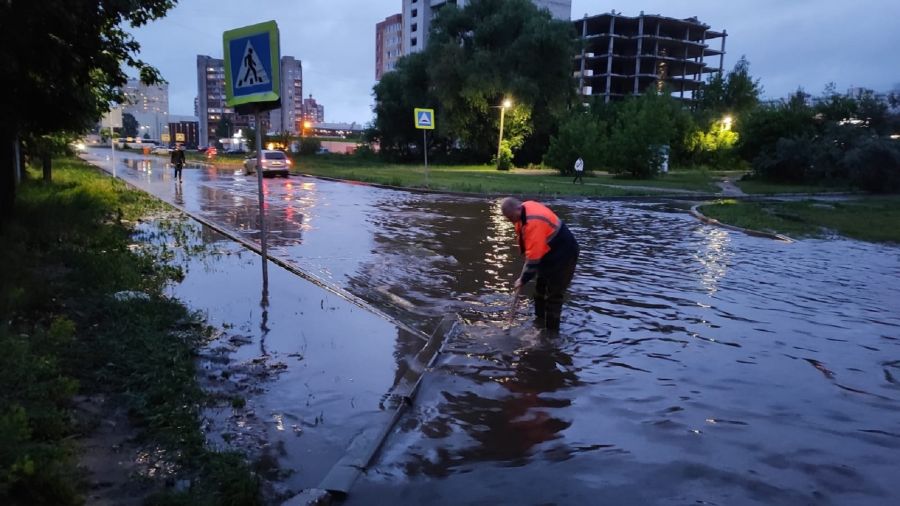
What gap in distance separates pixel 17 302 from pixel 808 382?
741cm

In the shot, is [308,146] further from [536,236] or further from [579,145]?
[536,236]

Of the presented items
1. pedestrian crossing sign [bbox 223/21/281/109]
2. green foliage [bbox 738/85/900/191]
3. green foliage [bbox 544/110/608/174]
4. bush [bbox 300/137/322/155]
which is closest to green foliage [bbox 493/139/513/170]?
green foliage [bbox 544/110/608/174]

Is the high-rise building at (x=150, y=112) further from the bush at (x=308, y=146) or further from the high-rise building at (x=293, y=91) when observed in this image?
the bush at (x=308, y=146)

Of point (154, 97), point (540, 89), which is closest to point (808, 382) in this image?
point (540, 89)

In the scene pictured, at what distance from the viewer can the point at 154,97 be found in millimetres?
162375

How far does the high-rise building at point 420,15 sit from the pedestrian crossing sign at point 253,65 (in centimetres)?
9787

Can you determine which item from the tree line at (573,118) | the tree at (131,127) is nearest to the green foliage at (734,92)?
the tree line at (573,118)

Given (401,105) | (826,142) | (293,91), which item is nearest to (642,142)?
(826,142)

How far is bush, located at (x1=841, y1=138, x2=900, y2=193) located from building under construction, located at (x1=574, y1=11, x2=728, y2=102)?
59067mm

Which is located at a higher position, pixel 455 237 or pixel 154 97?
pixel 154 97

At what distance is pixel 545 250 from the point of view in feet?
22.8

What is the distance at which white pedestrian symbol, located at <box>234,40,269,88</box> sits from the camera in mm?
7406

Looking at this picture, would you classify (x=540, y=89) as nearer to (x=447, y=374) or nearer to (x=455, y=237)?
(x=455, y=237)

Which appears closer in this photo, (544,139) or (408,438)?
(408,438)
